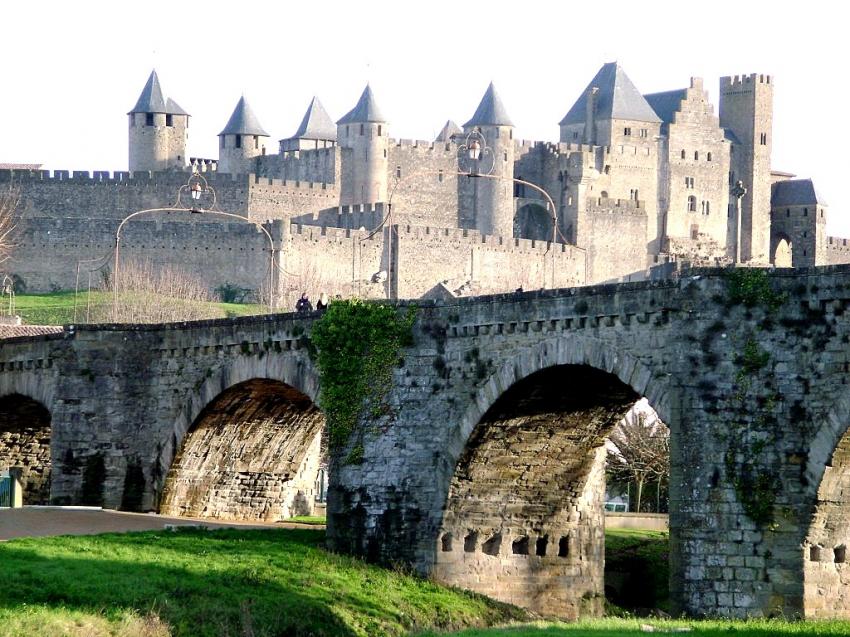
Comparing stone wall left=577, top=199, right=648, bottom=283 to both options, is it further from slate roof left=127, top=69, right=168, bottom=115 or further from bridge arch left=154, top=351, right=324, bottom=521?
bridge arch left=154, top=351, right=324, bottom=521

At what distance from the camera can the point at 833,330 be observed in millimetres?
28047

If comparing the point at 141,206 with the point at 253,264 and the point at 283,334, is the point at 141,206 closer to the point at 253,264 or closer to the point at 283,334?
the point at 253,264

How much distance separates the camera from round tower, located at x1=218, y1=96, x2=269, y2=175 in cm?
10419

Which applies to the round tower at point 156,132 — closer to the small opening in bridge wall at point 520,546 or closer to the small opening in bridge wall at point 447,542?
the small opening in bridge wall at point 520,546

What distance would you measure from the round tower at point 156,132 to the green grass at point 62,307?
13.3 m

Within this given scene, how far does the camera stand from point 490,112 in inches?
4230

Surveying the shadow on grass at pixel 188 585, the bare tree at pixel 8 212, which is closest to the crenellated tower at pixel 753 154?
the bare tree at pixel 8 212

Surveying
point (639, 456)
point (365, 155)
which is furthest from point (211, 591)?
point (365, 155)

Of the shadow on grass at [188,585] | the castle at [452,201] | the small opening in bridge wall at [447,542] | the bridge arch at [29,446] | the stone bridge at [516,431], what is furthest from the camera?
the castle at [452,201]

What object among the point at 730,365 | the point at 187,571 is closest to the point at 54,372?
the point at 187,571

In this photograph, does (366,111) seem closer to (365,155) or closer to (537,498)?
(365,155)

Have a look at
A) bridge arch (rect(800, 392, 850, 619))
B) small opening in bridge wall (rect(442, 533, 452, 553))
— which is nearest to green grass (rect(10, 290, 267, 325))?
small opening in bridge wall (rect(442, 533, 452, 553))

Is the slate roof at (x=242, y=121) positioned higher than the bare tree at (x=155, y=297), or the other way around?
the slate roof at (x=242, y=121)

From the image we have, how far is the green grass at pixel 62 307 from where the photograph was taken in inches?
3162
